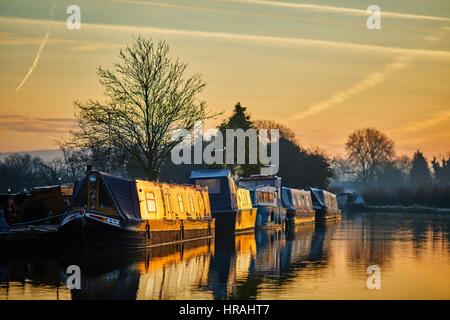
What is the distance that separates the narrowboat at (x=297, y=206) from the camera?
58750 millimetres

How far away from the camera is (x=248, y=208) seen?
45375 millimetres

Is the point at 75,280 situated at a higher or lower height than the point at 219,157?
lower

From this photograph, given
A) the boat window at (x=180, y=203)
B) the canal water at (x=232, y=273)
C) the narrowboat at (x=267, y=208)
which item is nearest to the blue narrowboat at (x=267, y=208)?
the narrowboat at (x=267, y=208)

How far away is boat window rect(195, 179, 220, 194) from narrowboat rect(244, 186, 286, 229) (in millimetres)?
8242

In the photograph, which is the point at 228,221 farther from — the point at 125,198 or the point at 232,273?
the point at 232,273

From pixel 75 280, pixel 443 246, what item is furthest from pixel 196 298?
pixel 443 246

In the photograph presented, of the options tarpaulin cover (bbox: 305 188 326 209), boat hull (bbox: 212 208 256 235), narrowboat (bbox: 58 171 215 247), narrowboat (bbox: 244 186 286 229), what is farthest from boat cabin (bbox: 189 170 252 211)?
tarpaulin cover (bbox: 305 188 326 209)

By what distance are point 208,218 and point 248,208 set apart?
742cm

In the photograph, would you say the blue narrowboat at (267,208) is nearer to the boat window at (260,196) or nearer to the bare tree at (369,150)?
the boat window at (260,196)

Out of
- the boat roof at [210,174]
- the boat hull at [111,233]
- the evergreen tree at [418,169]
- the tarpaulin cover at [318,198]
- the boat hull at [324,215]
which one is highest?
the evergreen tree at [418,169]

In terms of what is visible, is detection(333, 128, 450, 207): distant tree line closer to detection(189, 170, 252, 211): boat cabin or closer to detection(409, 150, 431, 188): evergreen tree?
detection(409, 150, 431, 188): evergreen tree

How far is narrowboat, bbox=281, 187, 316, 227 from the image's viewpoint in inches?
2313
